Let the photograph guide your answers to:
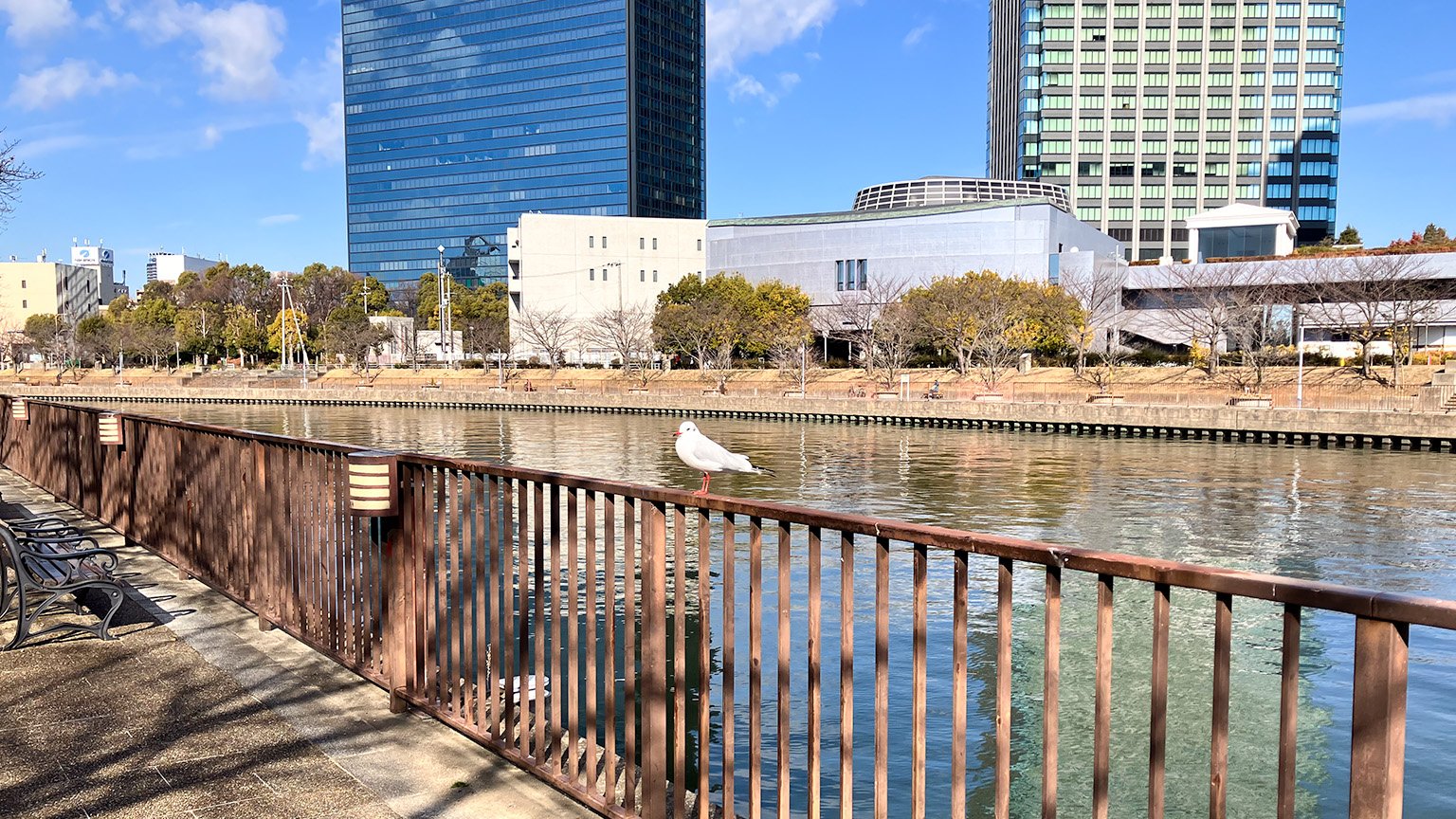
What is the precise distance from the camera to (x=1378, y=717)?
72.3 inches

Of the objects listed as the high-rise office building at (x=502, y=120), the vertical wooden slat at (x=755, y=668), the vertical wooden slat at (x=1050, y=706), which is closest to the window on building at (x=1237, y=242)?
the high-rise office building at (x=502, y=120)

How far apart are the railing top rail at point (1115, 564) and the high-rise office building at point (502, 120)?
14920 centimetres

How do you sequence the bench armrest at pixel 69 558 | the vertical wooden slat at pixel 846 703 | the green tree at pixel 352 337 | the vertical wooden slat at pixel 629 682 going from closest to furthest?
the vertical wooden slat at pixel 846 703 → the vertical wooden slat at pixel 629 682 → the bench armrest at pixel 69 558 → the green tree at pixel 352 337

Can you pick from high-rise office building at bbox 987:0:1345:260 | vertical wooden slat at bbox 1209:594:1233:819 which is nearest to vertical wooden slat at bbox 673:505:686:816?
vertical wooden slat at bbox 1209:594:1233:819

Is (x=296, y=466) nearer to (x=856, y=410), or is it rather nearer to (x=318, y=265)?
(x=856, y=410)

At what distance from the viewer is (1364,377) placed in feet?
165

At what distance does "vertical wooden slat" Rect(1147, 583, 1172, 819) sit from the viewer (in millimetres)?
2188

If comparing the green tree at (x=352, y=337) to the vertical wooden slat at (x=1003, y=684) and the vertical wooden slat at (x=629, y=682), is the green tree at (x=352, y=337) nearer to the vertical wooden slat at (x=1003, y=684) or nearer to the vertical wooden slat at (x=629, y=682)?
the vertical wooden slat at (x=629, y=682)

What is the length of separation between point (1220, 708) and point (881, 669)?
100 cm

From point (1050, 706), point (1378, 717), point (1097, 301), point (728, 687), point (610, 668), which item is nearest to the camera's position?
point (1378, 717)

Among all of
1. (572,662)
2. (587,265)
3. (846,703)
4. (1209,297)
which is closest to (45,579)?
(572,662)

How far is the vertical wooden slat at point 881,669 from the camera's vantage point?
2840 millimetres

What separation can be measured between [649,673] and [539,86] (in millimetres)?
160276

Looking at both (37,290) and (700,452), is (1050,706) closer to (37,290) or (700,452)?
(700,452)
